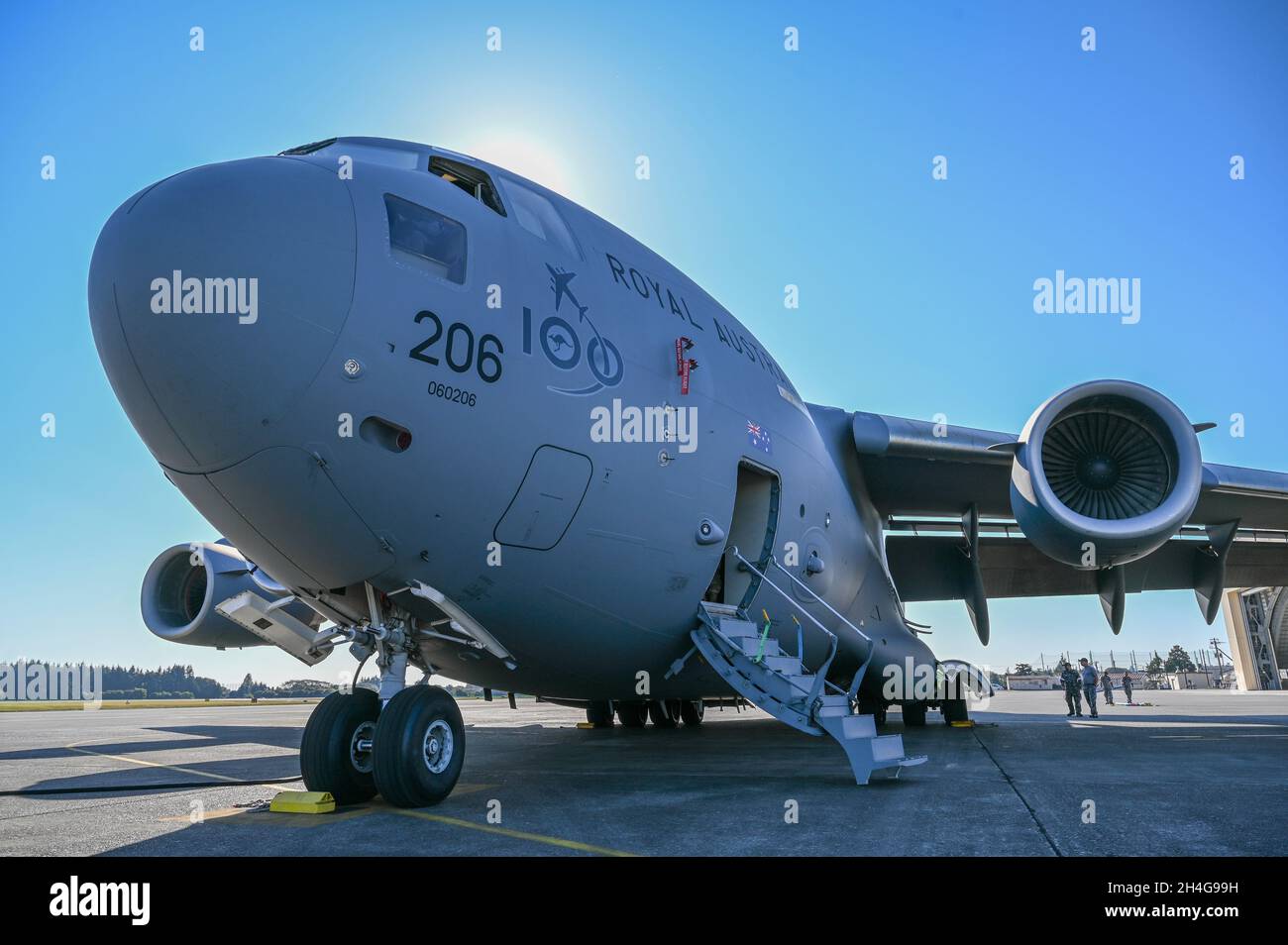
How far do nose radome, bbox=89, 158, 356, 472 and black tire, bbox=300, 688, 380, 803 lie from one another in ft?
7.01

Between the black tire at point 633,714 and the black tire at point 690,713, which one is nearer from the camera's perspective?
the black tire at point 633,714

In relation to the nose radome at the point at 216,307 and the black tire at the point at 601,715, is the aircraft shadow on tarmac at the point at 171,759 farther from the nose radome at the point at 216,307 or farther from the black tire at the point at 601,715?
the black tire at the point at 601,715

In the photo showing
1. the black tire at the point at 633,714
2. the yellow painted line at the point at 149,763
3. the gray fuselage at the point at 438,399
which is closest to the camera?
the gray fuselage at the point at 438,399

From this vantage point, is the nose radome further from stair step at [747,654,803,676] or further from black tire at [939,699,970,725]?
black tire at [939,699,970,725]

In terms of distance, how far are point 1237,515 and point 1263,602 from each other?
166 feet

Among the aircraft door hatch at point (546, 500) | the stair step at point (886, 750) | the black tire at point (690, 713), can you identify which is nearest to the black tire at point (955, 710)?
the black tire at point (690, 713)

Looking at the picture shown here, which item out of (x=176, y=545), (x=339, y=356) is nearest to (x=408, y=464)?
(x=339, y=356)

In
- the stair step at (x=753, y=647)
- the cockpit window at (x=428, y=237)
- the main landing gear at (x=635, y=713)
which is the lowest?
the main landing gear at (x=635, y=713)

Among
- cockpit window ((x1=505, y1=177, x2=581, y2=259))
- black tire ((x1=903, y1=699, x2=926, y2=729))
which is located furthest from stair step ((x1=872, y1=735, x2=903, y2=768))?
black tire ((x1=903, y1=699, x2=926, y2=729))

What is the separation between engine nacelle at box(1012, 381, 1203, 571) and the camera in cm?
931

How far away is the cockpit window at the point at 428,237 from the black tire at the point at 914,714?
12.7 meters

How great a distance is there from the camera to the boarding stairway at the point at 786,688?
7.11 meters

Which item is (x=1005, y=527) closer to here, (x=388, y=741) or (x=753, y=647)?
(x=753, y=647)
